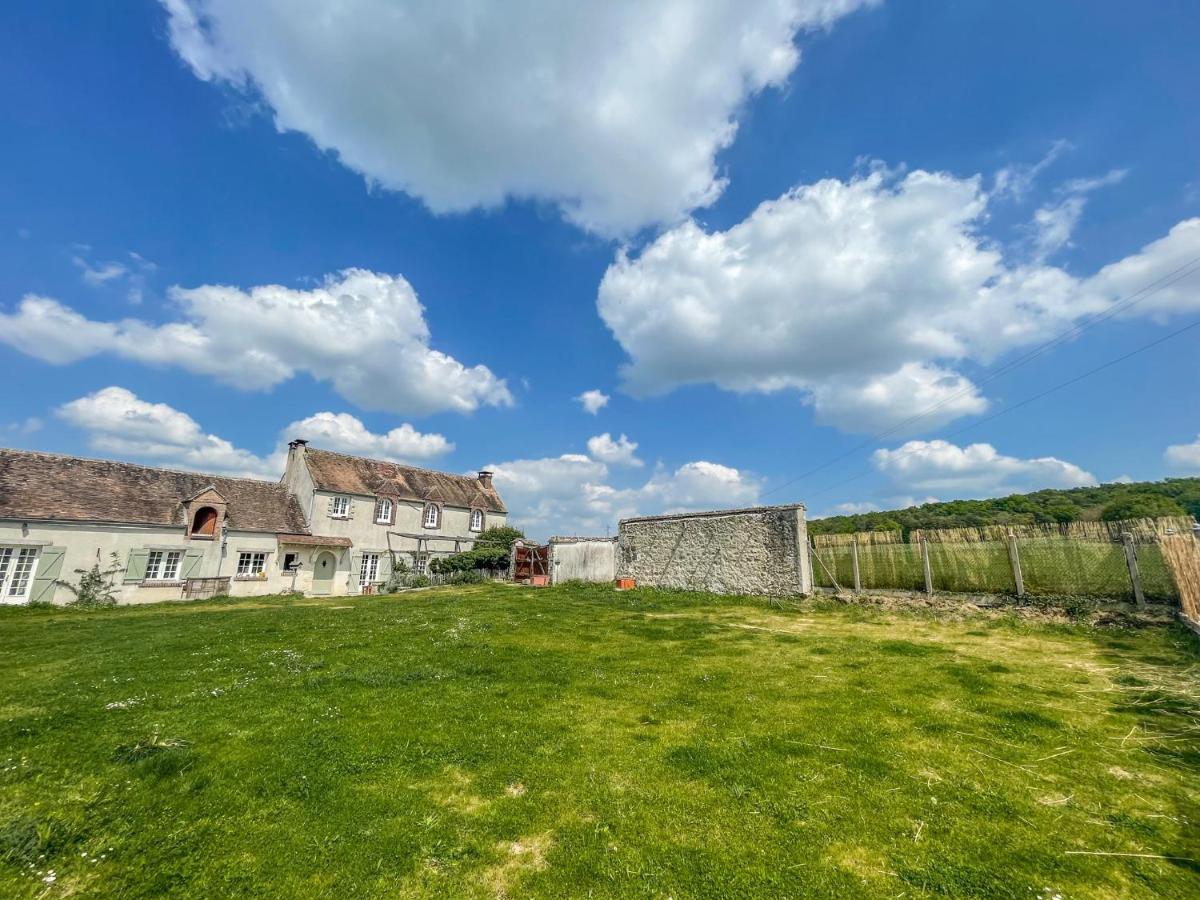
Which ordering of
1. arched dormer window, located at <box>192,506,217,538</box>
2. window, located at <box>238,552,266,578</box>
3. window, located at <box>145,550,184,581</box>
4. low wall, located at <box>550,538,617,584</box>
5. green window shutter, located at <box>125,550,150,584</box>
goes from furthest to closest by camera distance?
1. low wall, located at <box>550,538,617,584</box>
2. window, located at <box>238,552,266,578</box>
3. arched dormer window, located at <box>192,506,217,538</box>
4. window, located at <box>145,550,184,581</box>
5. green window shutter, located at <box>125,550,150,584</box>

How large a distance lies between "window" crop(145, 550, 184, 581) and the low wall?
69.3ft

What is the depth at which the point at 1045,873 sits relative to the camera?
4109 mm

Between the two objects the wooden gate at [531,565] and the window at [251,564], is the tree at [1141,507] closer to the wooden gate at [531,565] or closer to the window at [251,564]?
the wooden gate at [531,565]

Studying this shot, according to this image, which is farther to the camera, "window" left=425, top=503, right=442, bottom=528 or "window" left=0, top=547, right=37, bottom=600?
"window" left=425, top=503, right=442, bottom=528

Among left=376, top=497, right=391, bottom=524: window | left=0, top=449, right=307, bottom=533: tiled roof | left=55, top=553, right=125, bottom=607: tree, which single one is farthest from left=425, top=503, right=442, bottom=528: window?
left=55, top=553, right=125, bottom=607: tree

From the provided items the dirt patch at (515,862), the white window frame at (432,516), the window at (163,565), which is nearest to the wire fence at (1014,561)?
the dirt patch at (515,862)

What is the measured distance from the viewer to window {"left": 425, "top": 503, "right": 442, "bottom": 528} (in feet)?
128

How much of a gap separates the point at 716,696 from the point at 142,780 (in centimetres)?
791

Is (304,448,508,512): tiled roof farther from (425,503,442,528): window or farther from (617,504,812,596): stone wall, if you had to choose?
(617,504,812,596): stone wall

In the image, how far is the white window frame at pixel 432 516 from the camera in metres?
38.9

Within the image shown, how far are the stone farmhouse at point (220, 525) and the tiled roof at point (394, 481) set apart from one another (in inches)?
4.9

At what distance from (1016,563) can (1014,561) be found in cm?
8

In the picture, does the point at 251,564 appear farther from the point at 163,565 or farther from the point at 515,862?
the point at 515,862

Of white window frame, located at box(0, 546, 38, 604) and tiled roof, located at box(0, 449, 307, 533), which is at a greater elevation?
tiled roof, located at box(0, 449, 307, 533)
